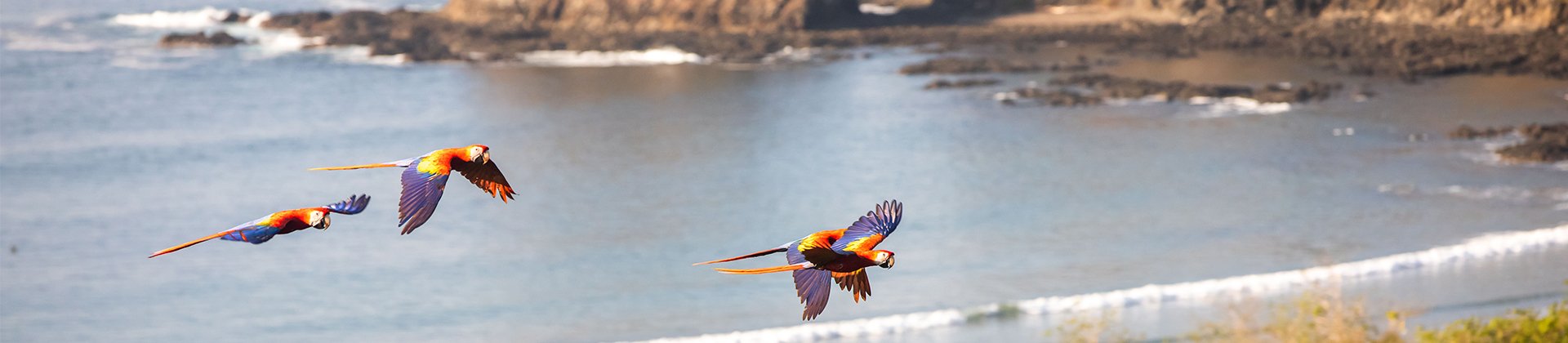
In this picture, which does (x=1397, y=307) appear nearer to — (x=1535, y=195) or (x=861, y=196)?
(x=1535, y=195)

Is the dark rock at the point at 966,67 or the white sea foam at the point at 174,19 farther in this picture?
the white sea foam at the point at 174,19

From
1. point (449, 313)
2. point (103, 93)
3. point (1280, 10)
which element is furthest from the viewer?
point (1280, 10)

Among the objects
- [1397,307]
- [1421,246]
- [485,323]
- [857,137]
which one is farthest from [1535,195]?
[485,323]

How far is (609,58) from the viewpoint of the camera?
40.3m

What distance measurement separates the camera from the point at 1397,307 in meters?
15.5

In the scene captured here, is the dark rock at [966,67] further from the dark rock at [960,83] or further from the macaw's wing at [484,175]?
the macaw's wing at [484,175]

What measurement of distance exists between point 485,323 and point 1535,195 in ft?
44.6

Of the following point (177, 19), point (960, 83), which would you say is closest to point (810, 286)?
point (960, 83)

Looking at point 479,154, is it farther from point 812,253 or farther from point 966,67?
point 966,67

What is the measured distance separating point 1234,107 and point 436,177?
3025 centimetres

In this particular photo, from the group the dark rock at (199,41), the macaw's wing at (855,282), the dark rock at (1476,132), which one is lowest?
the dark rock at (1476,132)

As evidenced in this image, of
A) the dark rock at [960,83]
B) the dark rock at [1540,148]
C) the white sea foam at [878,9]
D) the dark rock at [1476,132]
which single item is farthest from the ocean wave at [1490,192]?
the white sea foam at [878,9]

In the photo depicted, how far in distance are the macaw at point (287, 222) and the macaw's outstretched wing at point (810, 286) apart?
0.53 metres

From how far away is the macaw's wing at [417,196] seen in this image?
2.03 m
